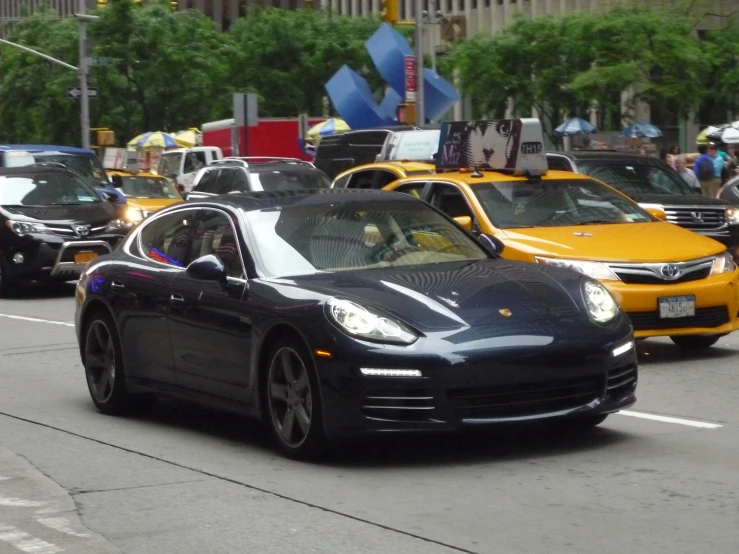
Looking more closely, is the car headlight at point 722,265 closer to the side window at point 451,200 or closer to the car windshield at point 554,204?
the car windshield at point 554,204

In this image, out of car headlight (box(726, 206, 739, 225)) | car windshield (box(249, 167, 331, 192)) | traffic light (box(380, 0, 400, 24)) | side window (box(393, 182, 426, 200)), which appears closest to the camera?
side window (box(393, 182, 426, 200))

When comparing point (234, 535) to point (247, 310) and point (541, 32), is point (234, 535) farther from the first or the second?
point (541, 32)

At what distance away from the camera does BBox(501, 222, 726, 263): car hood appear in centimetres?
1149

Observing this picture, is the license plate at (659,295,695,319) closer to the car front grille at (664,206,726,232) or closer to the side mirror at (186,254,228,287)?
the side mirror at (186,254,228,287)

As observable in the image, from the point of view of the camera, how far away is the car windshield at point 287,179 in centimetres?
2370

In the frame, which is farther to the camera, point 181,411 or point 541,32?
point 541,32

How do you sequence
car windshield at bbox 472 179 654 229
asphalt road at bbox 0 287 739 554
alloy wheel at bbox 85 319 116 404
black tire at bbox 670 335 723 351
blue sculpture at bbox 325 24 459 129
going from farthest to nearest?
blue sculpture at bbox 325 24 459 129 < car windshield at bbox 472 179 654 229 < black tire at bbox 670 335 723 351 < alloy wheel at bbox 85 319 116 404 < asphalt road at bbox 0 287 739 554

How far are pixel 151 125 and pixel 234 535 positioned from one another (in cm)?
5271

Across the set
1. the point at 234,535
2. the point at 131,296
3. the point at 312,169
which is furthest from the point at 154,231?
the point at 312,169

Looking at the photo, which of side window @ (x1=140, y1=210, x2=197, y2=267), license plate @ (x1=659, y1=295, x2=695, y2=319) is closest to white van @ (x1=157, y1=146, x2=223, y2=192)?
license plate @ (x1=659, y1=295, x2=695, y2=319)

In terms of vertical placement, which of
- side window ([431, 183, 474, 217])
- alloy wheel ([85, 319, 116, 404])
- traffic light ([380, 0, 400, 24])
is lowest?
alloy wheel ([85, 319, 116, 404])

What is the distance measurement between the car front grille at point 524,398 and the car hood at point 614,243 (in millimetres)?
3780

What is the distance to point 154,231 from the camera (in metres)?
9.77

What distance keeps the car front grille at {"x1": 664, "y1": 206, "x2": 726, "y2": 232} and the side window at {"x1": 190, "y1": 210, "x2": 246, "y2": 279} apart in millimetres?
10993
